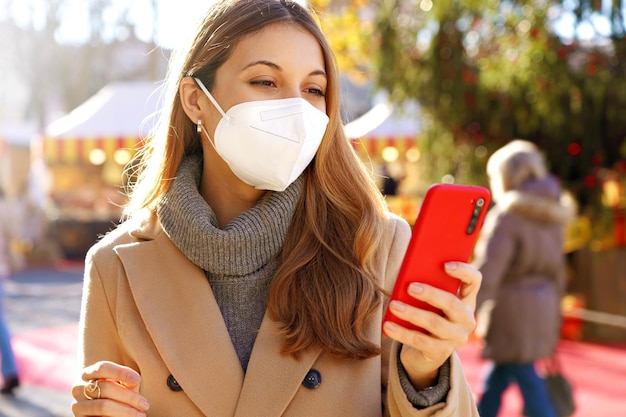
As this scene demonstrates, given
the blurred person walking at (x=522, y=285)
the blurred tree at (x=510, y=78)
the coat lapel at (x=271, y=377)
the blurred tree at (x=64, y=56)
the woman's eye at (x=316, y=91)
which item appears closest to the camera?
the coat lapel at (x=271, y=377)

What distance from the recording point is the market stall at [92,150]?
16625mm

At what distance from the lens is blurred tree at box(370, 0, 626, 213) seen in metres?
7.87

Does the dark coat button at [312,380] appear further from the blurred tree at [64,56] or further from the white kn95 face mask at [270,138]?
the blurred tree at [64,56]

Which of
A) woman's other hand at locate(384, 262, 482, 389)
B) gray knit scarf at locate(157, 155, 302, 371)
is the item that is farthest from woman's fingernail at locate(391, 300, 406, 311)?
gray knit scarf at locate(157, 155, 302, 371)

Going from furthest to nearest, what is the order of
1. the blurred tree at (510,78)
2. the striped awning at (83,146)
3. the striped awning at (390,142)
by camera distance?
1. the striped awning at (83,146)
2. the striped awning at (390,142)
3. the blurred tree at (510,78)

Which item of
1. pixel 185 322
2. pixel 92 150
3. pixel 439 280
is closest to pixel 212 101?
pixel 185 322

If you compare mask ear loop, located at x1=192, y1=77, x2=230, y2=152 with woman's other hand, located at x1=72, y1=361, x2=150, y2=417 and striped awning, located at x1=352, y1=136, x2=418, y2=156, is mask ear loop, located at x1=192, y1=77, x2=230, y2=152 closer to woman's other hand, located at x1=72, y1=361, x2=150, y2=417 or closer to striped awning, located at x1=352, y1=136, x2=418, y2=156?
woman's other hand, located at x1=72, y1=361, x2=150, y2=417

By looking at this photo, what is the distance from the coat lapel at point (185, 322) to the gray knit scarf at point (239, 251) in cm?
5

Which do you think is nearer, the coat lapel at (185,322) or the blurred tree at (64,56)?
the coat lapel at (185,322)

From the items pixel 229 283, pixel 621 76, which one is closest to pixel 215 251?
pixel 229 283

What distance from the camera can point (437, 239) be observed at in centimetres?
180

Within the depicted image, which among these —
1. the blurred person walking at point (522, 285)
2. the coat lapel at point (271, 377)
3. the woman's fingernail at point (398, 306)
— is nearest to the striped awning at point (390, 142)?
the blurred person walking at point (522, 285)

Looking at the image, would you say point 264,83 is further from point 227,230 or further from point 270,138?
point 227,230

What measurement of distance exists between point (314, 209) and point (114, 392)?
0.72 meters
